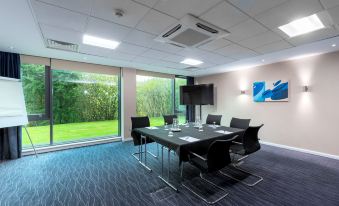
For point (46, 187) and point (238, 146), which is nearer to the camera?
point (46, 187)

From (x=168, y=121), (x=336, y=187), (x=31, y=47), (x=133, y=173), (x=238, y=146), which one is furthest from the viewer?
(x=168, y=121)

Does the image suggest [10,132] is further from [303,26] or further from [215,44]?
[303,26]

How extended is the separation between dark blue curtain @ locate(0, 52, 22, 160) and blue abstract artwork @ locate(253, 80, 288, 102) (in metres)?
6.70

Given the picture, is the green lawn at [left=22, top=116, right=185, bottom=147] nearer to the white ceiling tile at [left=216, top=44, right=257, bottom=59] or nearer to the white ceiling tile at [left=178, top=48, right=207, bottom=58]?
the white ceiling tile at [left=178, top=48, right=207, bottom=58]

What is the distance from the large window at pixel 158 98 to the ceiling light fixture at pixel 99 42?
2579 millimetres

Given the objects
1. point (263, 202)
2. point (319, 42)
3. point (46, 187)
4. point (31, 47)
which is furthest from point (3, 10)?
point (319, 42)

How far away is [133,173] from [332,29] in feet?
13.9

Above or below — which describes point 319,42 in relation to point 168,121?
above

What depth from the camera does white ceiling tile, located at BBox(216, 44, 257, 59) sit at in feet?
11.5

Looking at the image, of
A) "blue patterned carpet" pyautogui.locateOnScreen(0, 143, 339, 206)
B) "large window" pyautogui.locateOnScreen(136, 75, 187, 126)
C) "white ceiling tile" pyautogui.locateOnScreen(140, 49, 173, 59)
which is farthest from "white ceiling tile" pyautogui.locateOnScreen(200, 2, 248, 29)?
"large window" pyautogui.locateOnScreen(136, 75, 187, 126)

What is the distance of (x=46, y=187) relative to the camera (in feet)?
8.41

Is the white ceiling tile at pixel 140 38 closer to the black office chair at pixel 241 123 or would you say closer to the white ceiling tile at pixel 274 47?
the white ceiling tile at pixel 274 47

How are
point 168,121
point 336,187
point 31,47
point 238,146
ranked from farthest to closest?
1. point 168,121
2. point 31,47
3. point 238,146
4. point 336,187

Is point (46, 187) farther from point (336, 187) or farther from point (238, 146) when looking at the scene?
point (336, 187)
